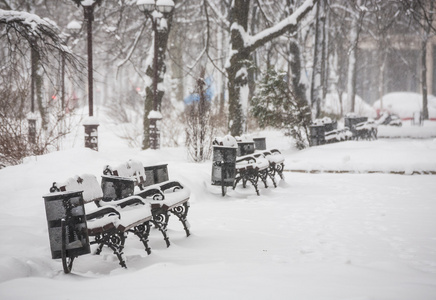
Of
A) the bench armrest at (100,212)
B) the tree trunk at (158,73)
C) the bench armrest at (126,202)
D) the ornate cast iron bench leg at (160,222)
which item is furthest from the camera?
the tree trunk at (158,73)

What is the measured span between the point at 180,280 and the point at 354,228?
3.07 m

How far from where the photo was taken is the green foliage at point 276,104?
1368cm

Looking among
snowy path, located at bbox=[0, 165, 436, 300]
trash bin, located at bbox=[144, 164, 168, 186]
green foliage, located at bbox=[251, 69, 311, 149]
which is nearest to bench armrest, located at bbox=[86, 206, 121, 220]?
snowy path, located at bbox=[0, 165, 436, 300]

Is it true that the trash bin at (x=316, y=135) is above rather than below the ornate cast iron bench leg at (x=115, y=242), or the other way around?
above

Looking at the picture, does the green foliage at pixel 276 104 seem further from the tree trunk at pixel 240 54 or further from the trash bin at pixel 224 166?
the trash bin at pixel 224 166

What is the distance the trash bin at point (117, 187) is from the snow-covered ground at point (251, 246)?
0.61 metres

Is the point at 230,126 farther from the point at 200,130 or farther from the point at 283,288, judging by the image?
the point at 283,288

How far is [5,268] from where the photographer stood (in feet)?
12.6

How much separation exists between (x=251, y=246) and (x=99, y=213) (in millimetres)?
1763

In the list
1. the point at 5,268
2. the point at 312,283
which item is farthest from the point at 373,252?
the point at 5,268

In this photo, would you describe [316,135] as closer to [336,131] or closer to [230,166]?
[336,131]

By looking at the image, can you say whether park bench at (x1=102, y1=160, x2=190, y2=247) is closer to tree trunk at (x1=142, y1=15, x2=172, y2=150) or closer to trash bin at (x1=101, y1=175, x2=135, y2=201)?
trash bin at (x1=101, y1=175, x2=135, y2=201)

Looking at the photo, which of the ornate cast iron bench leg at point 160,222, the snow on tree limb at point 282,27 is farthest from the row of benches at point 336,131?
the ornate cast iron bench leg at point 160,222

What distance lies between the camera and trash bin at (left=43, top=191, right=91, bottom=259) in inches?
158
